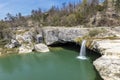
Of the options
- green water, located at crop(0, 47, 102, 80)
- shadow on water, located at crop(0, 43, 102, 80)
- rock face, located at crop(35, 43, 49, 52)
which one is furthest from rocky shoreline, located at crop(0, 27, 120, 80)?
green water, located at crop(0, 47, 102, 80)

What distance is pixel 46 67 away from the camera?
42.8 m

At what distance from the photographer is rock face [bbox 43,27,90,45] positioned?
54.7m

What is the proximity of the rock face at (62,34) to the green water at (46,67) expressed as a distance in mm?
4525

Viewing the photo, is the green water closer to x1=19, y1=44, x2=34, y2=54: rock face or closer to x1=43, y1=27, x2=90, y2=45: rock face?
x1=19, y1=44, x2=34, y2=54: rock face

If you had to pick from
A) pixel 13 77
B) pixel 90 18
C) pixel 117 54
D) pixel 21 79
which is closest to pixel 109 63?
pixel 117 54

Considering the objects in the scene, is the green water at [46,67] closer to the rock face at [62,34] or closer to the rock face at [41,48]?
the rock face at [41,48]

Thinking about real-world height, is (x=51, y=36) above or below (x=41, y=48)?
above

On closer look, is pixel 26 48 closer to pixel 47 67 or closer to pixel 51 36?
pixel 51 36

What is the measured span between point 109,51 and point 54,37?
33215 millimetres

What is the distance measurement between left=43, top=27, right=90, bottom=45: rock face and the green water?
453 cm

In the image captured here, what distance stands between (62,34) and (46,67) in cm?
1955

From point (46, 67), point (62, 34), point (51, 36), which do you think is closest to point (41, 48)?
point (51, 36)

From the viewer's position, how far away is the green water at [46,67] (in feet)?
115

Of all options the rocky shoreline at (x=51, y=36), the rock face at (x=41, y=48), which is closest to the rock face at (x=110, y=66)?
the rocky shoreline at (x=51, y=36)
